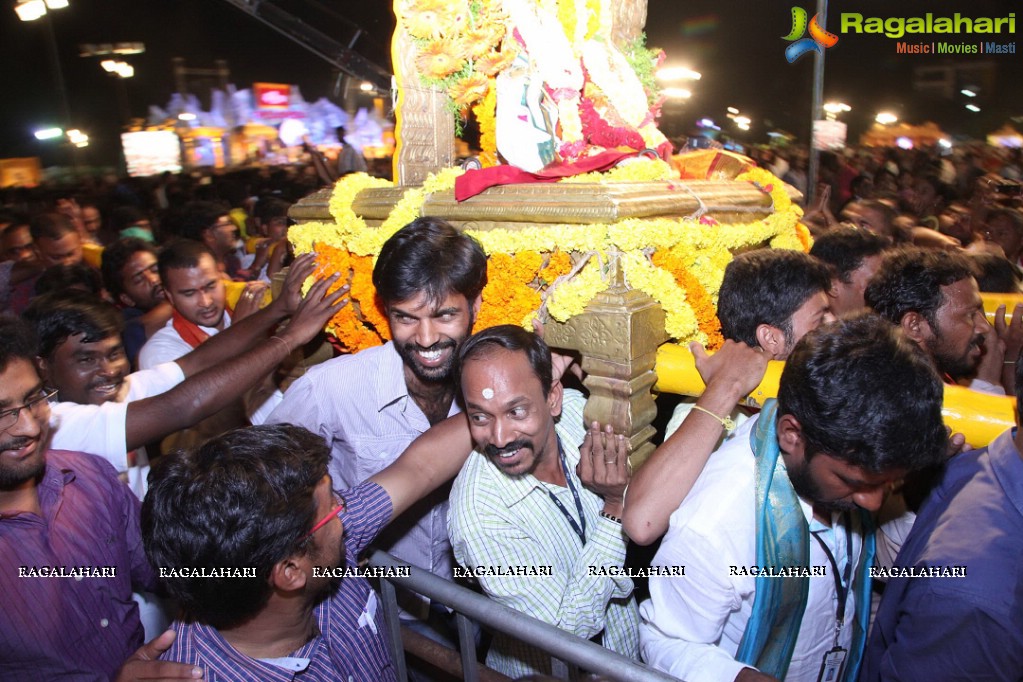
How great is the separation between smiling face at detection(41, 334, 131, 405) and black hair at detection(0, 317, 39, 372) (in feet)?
1.57

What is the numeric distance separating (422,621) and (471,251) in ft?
4.76

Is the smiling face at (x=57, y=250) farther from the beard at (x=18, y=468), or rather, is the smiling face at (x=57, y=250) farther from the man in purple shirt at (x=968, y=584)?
the man in purple shirt at (x=968, y=584)

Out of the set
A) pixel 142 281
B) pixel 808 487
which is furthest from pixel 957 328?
pixel 142 281

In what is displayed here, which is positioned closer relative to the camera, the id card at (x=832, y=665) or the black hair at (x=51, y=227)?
the id card at (x=832, y=665)

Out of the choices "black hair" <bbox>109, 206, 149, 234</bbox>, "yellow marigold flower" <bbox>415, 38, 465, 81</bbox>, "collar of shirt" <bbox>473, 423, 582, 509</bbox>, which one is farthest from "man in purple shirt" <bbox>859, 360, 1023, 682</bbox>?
"black hair" <bbox>109, 206, 149, 234</bbox>

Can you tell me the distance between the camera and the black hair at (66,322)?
247 centimetres

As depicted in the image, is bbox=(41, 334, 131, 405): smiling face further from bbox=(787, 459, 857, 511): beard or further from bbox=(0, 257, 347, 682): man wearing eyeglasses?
bbox=(787, 459, 857, 511): beard

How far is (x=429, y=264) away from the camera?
7.53 feet


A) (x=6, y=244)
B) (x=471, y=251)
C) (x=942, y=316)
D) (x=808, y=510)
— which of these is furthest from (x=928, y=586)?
(x=6, y=244)

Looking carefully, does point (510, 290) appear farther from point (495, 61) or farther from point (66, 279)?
point (66, 279)

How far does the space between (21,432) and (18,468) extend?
10 cm

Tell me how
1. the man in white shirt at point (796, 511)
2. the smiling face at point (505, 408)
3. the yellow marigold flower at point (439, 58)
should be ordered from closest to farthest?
the man in white shirt at point (796, 511) → the smiling face at point (505, 408) → the yellow marigold flower at point (439, 58)

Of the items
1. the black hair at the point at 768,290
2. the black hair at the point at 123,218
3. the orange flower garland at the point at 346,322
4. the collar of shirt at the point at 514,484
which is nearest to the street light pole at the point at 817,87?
the black hair at the point at 768,290

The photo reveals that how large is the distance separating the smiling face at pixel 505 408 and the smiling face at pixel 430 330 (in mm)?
417
